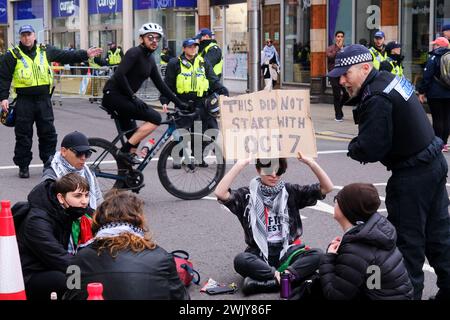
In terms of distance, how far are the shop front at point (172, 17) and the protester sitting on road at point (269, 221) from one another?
78.9ft

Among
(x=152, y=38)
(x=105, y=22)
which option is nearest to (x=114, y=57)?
(x=105, y=22)

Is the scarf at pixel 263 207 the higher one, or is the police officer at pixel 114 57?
the police officer at pixel 114 57

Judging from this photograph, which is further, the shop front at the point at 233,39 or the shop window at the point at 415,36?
the shop front at the point at 233,39

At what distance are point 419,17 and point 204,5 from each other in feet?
35.4

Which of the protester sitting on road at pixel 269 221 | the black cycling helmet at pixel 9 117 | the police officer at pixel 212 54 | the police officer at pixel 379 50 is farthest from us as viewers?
the police officer at pixel 379 50

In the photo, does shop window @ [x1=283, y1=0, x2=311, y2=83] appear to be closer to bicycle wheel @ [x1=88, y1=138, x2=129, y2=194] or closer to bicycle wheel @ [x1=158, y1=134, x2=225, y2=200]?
bicycle wheel @ [x1=158, y1=134, x2=225, y2=200]

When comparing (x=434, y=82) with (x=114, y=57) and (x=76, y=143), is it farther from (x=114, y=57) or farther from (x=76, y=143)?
(x=114, y=57)

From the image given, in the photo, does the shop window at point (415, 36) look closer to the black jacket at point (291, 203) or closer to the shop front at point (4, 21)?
the black jacket at point (291, 203)

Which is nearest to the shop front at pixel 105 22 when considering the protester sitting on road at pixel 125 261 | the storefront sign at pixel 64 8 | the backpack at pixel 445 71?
the storefront sign at pixel 64 8

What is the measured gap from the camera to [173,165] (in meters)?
9.49

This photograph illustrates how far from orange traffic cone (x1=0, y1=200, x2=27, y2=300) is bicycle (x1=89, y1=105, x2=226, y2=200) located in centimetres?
412

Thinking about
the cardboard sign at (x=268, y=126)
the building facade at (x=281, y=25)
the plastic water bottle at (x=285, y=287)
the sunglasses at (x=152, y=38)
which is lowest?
the plastic water bottle at (x=285, y=287)

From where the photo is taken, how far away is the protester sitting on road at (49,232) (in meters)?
5.31

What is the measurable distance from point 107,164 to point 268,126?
4.00 m
